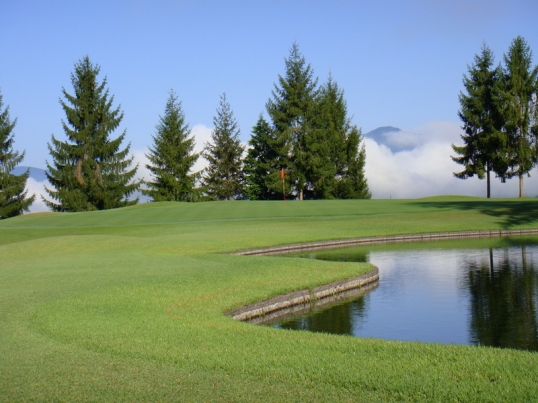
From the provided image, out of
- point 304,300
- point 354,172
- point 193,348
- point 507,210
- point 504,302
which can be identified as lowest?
point 504,302

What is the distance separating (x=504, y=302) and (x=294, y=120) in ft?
159

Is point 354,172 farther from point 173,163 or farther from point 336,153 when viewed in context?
point 173,163

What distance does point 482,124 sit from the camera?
50812 mm

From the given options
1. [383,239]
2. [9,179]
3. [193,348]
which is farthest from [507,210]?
[9,179]

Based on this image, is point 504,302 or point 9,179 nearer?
point 504,302

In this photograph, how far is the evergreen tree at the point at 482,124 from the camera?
4941 centimetres

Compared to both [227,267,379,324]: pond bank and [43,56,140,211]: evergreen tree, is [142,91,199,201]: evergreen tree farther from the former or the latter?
[227,267,379,324]: pond bank

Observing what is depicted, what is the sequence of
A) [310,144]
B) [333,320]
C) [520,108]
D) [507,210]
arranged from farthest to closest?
1. [310,144]
2. [520,108]
3. [507,210]
4. [333,320]

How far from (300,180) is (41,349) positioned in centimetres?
5222

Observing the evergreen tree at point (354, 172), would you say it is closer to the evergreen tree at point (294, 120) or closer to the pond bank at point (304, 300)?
the evergreen tree at point (294, 120)

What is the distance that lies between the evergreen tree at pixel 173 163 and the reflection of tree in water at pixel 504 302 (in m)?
44.3

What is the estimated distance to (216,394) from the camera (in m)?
5.60

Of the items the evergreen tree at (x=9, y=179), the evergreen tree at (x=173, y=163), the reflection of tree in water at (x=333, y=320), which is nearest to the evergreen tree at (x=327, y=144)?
the evergreen tree at (x=173, y=163)

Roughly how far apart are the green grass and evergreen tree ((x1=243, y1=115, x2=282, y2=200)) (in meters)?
40.5
